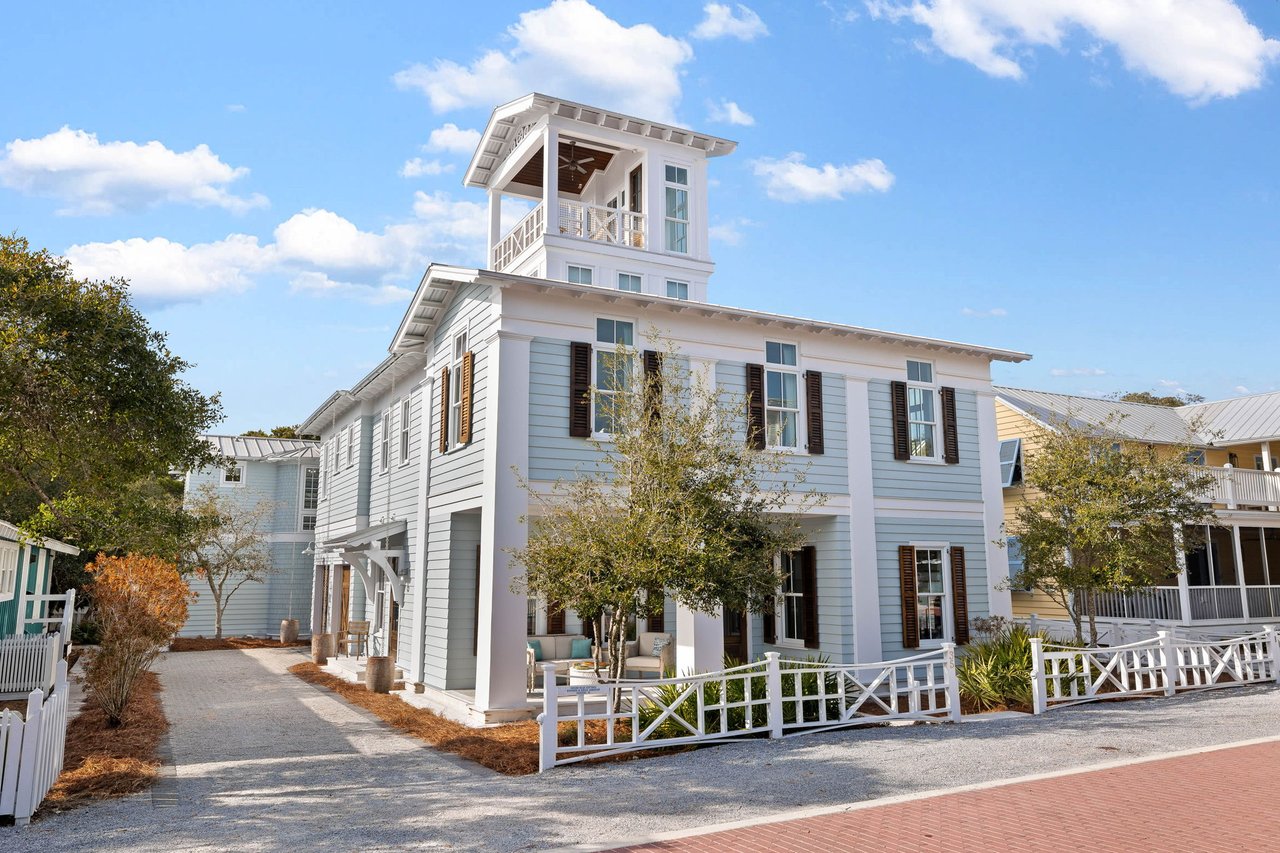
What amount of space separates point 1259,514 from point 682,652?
17.8 metres

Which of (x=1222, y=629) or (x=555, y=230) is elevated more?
(x=555, y=230)

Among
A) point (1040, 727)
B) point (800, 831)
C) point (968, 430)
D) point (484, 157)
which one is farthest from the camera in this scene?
point (484, 157)

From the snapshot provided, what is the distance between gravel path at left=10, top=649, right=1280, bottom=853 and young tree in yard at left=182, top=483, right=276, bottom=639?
644 inches

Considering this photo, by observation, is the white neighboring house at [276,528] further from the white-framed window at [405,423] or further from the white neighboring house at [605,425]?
the white-framed window at [405,423]

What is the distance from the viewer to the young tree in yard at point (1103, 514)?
52.3 ft

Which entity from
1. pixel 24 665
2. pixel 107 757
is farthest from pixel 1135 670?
pixel 24 665

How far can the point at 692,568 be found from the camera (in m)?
11.0

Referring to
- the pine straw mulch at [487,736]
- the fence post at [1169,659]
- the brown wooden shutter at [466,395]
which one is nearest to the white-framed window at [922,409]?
the fence post at [1169,659]

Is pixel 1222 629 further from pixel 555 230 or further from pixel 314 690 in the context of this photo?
pixel 314 690

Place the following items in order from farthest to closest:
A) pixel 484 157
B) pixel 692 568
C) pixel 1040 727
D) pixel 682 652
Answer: pixel 484 157 < pixel 682 652 < pixel 1040 727 < pixel 692 568

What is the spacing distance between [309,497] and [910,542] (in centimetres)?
2297

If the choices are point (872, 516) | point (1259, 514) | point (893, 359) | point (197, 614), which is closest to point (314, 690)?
point (872, 516)

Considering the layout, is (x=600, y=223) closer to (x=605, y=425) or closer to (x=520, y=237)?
(x=520, y=237)

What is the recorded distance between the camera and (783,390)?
16.9 m
